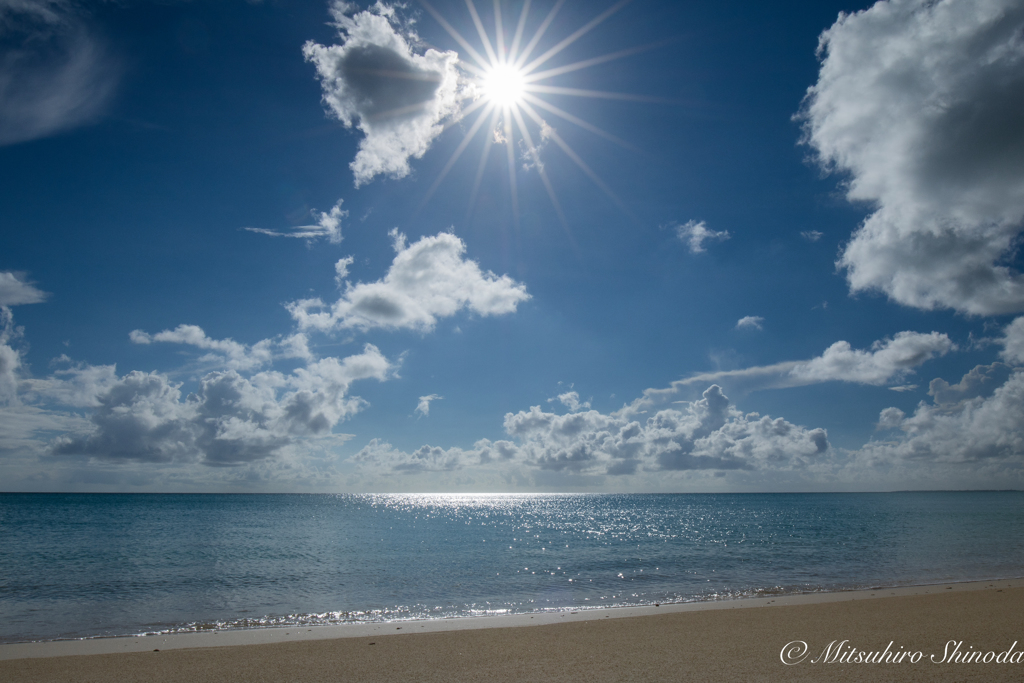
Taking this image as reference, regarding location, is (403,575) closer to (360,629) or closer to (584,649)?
(360,629)

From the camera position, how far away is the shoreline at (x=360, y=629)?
11875 millimetres

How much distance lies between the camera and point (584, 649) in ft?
34.5

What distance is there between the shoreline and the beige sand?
89 millimetres

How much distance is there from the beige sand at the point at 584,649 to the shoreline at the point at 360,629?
3.5 inches

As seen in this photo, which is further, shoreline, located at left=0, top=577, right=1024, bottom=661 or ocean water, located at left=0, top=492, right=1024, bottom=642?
ocean water, located at left=0, top=492, right=1024, bottom=642

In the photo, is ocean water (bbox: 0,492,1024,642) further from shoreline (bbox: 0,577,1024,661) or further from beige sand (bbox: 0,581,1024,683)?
beige sand (bbox: 0,581,1024,683)

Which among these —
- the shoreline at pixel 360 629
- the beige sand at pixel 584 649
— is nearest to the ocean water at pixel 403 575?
the shoreline at pixel 360 629

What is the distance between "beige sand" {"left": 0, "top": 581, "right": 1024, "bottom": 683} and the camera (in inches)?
352

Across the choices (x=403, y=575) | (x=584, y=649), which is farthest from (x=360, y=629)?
(x=403, y=575)

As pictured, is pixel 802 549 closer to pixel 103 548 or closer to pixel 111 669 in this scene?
pixel 111 669

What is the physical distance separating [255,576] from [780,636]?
24766 mm

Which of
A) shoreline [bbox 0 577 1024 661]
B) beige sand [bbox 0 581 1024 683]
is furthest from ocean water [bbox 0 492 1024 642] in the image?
beige sand [bbox 0 581 1024 683]

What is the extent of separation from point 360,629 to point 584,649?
687 centimetres

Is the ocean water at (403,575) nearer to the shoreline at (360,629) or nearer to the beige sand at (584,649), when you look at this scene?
the shoreline at (360,629)
